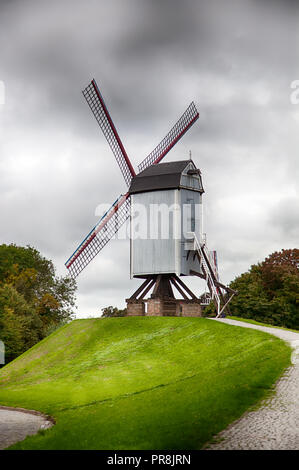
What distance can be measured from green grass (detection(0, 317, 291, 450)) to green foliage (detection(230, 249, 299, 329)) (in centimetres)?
1853

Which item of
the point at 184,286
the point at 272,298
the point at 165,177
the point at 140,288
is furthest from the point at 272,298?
the point at 165,177

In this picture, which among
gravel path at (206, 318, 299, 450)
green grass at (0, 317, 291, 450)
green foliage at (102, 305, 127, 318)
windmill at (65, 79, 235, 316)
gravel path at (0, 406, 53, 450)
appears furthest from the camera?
green foliage at (102, 305, 127, 318)

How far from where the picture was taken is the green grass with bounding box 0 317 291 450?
18375 millimetres

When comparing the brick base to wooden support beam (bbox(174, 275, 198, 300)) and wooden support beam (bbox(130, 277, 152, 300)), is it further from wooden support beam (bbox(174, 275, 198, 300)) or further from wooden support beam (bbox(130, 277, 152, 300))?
wooden support beam (bbox(130, 277, 152, 300))

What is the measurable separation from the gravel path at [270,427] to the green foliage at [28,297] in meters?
41.4

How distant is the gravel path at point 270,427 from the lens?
623 inches

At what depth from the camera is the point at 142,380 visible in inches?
1310

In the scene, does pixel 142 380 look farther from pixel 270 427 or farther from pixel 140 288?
pixel 270 427

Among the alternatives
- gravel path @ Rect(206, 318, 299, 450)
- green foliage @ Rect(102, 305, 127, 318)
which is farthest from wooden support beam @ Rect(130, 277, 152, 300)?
green foliage @ Rect(102, 305, 127, 318)

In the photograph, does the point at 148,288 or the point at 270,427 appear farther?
the point at 148,288

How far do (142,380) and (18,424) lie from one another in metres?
9.55
